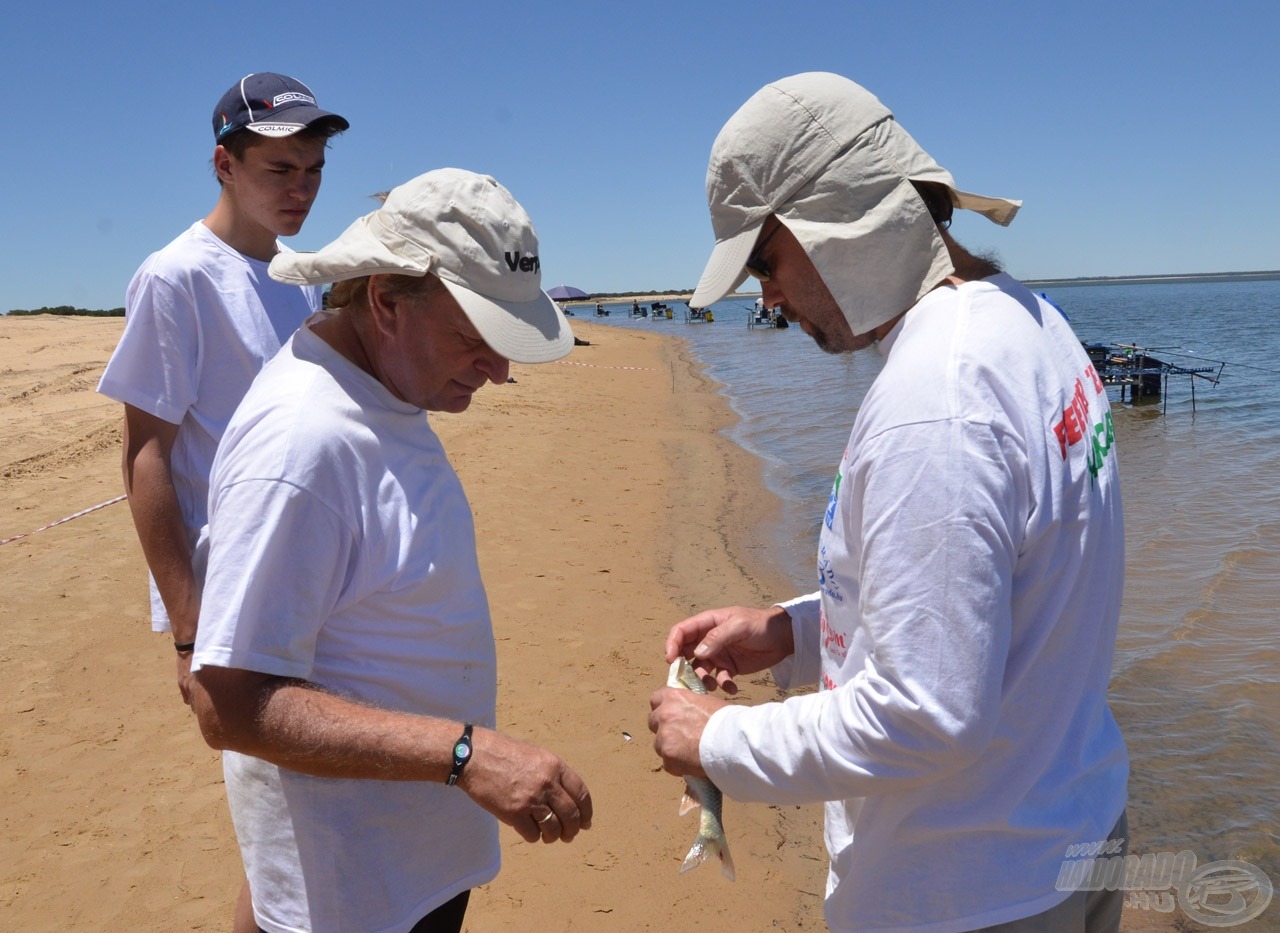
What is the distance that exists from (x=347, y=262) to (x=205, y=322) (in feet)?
3.56

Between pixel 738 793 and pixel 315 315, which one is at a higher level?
pixel 315 315

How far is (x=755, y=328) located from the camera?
56.4 meters

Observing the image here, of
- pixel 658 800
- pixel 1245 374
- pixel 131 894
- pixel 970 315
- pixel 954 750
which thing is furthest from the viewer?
pixel 1245 374

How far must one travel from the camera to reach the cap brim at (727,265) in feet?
5.91

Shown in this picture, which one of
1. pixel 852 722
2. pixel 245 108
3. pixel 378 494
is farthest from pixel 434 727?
pixel 245 108

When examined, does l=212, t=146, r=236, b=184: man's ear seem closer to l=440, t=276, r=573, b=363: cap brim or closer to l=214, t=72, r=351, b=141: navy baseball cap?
l=214, t=72, r=351, b=141: navy baseball cap

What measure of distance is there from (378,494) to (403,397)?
0.83 ft

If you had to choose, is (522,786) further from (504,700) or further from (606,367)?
(606,367)

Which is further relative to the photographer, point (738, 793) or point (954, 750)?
point (738, 793)

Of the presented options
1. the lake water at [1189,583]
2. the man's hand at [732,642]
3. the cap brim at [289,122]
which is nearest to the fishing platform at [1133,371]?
the lake water at [1189,583]

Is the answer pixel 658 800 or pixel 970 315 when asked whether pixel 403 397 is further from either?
pixel 658 800

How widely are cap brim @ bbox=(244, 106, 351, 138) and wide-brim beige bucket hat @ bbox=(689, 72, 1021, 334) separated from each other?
1.57 m

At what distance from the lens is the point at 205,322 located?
8.85 feet

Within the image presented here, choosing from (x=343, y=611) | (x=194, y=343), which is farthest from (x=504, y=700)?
(x=343, y=611)
